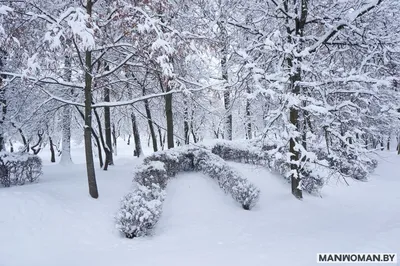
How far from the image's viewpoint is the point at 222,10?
27.5 feet

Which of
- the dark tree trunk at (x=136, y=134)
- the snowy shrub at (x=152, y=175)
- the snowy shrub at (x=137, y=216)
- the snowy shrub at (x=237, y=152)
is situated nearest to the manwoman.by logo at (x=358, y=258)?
the snowy shrub at (x=137, y=216)

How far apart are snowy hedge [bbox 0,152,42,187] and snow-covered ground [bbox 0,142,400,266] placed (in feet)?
2.45

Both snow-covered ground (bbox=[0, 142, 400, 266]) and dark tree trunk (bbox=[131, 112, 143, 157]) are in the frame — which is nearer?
snow-covered ground (bbox=[0, 142, 400, 266])

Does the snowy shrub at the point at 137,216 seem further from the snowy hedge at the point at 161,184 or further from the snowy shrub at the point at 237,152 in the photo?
the snowy shrub at the point at 237,152

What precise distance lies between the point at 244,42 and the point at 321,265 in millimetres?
6800

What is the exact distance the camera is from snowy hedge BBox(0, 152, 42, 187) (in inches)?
314

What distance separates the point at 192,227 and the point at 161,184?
2.14 metres

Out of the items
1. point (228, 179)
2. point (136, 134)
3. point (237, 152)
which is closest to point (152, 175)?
point (228, 179)

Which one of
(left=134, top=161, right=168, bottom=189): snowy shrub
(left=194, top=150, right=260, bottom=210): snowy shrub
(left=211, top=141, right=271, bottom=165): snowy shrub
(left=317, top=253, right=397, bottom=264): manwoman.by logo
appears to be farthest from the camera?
(left=211, top=141, right=271, bottom=165): snowy shrub

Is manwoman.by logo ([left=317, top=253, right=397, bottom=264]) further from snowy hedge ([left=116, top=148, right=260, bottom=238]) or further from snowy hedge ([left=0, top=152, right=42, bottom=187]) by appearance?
snowy hedge ([left=0, top=152, right=42, bottom=187])

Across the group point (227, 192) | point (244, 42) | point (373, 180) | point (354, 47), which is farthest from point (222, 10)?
point (373, 180)

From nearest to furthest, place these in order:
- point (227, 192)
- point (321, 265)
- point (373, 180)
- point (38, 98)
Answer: point (321, 265) < point (227, 192) < point (38, 98) < point (373, 180)

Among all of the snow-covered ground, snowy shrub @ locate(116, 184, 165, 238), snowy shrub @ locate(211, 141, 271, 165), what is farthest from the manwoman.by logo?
snowy shrub @ locate(211, 141, 271, 165)

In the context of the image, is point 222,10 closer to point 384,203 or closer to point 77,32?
point 77,32
